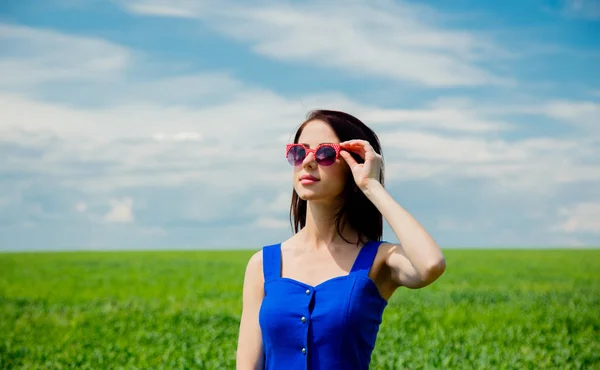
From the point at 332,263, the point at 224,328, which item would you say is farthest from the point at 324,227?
the point at 224,328

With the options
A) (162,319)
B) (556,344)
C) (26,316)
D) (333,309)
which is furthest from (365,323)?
(26,316)

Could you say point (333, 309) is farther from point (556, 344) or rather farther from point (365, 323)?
point (556, 344)

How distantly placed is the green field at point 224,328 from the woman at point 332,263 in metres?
5.94

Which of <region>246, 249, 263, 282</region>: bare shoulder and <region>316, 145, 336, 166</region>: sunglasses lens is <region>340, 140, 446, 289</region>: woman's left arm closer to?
<region>316, 145, 336, 166</region>: sunglasses lens

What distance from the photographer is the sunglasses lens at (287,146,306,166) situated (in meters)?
4.39

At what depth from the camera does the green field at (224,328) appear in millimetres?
11016

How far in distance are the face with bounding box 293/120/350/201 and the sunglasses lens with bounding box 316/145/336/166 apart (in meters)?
0.03

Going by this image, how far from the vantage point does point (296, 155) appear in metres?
4.42

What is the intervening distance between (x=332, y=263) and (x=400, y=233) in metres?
0.47

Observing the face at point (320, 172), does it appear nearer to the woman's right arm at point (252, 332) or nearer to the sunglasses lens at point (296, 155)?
the sunglasses lens at point (296, 155)

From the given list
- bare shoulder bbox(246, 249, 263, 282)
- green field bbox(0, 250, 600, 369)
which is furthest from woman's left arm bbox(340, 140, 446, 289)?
green field bbox(0, 250, 600, 369)

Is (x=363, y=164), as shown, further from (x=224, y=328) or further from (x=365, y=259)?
(x=224, y=328)

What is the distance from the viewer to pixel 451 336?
1315 centimetres

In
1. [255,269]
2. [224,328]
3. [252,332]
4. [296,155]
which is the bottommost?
[224,328]
